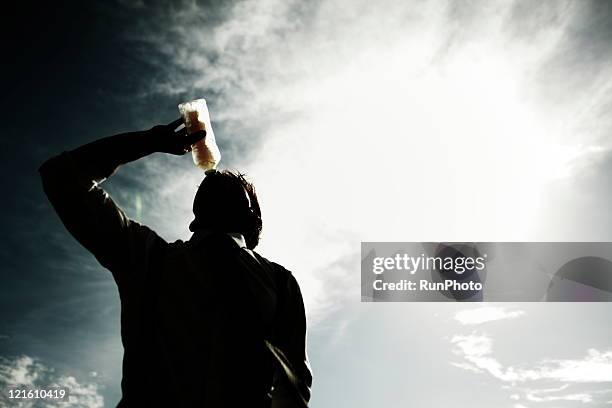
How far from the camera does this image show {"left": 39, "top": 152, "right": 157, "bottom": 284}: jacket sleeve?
195 cm

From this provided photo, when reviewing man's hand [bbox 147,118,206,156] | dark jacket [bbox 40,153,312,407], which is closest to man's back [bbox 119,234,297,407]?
dark jacket [bbox 40,153,312,407]

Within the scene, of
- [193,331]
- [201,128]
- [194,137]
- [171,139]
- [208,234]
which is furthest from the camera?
[201,128]

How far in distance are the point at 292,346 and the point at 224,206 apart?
818 mm

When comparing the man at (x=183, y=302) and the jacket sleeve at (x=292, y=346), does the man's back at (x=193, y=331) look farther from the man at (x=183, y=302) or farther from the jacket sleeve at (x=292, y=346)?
the jacket sleeve at (x=292, y=346)

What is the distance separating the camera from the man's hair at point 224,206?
2.35m

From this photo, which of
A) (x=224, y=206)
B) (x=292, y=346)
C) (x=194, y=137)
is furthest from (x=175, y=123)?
(x=292, y=346)

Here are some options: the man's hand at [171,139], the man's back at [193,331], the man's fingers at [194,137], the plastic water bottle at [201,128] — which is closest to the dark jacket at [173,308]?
the man's back at [193,331]

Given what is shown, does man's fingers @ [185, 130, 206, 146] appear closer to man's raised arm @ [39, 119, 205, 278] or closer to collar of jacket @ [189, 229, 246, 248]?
man's raised arm @ [39, 119, 205, 278]

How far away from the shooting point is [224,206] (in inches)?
93.7

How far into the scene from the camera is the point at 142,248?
78.5 inches

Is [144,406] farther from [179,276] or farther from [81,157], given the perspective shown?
[81,157]

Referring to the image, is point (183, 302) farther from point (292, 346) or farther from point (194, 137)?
point (194, 137)

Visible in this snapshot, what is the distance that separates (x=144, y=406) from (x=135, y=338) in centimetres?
27

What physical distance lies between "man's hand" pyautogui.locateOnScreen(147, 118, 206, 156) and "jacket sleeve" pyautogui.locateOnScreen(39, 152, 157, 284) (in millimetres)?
408
